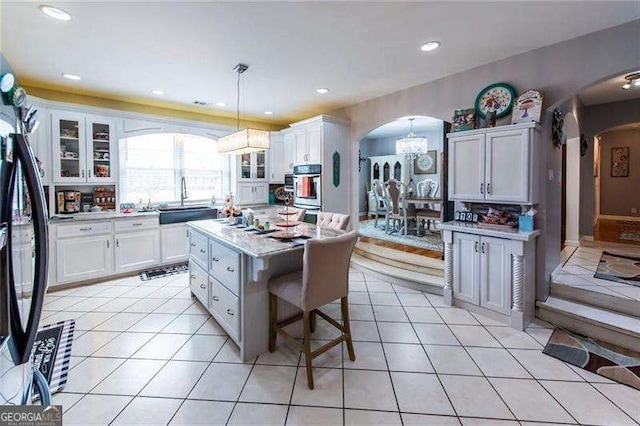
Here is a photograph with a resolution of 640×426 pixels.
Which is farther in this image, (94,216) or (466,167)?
(94,216)

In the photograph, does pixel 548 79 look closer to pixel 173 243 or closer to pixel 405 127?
pixel 405 127

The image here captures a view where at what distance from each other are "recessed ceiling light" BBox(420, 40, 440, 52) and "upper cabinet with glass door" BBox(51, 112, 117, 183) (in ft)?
14.5

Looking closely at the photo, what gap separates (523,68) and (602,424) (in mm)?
3066

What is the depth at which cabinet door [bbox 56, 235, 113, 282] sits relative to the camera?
12.4ft

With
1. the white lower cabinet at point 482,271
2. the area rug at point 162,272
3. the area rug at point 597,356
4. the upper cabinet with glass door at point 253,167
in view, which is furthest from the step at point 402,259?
the area rug at point 162,272

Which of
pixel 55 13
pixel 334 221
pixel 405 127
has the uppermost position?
pixel 405 127

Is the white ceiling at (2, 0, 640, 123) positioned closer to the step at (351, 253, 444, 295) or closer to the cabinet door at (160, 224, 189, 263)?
the cabinet door at (160, 224, 189, 263)

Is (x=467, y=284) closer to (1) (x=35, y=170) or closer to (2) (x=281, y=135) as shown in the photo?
(1) (x=35, y=170)

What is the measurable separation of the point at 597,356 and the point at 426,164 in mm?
6498

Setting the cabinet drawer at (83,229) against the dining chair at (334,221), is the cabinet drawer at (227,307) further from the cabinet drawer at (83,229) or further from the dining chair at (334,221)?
the cabinet drawer at (83,229)

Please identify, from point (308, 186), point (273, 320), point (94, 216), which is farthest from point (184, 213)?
point (273, 320)

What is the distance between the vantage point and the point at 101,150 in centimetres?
436

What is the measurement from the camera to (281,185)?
628 centimetres

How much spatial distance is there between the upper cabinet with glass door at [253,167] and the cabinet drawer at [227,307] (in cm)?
337
